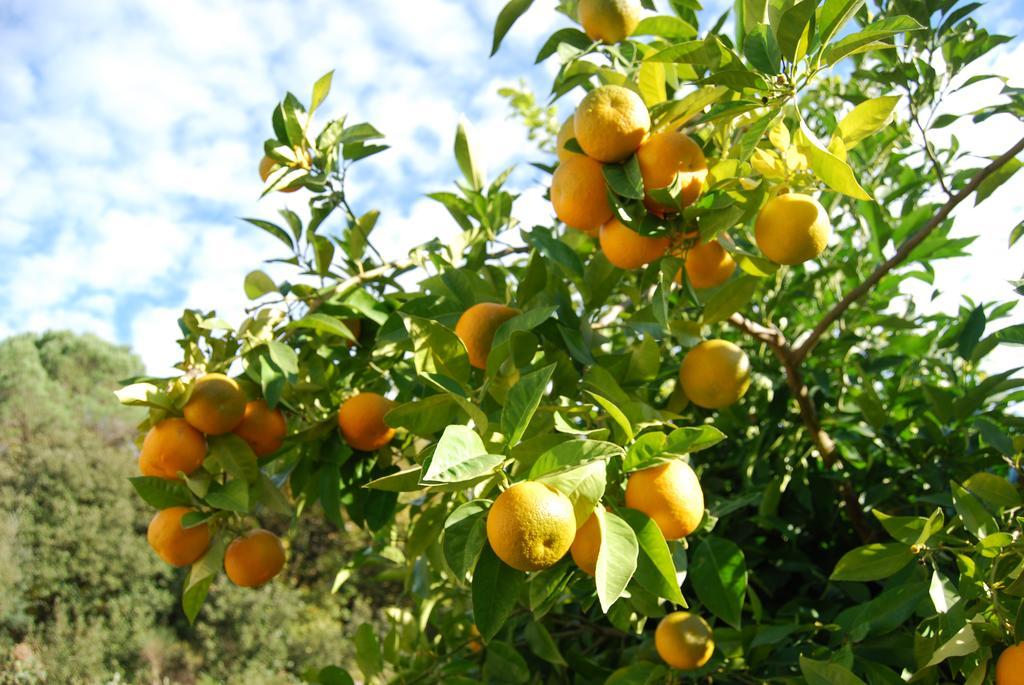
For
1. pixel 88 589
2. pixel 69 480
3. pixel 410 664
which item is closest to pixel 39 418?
→ pixel 69 480

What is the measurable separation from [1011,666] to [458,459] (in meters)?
0.47

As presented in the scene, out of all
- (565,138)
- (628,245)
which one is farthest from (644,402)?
(565,138)

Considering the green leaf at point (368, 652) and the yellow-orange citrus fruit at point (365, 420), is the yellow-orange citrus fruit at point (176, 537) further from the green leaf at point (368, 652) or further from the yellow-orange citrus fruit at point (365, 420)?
the green leaf at point (368, 652)

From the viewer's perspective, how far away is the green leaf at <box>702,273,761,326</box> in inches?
34.2

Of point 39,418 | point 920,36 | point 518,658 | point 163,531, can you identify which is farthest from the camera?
point 39,418

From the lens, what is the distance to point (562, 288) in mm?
903

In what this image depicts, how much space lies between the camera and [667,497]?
0.62m

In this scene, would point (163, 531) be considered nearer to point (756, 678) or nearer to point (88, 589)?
point (756, 678)

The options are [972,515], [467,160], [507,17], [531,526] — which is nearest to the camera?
[531,526]

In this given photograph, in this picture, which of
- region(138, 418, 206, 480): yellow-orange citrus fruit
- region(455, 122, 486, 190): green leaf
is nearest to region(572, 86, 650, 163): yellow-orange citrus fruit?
region(455, 122, 486, 190): green leaf

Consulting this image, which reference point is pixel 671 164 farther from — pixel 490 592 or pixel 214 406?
pixel 214 406

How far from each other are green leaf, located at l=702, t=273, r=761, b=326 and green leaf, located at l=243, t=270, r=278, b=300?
68cm

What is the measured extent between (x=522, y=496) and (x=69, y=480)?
912 cm

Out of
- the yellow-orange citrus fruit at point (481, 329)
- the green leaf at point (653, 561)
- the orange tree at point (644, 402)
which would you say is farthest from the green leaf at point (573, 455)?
the yellow-orange citrus fruit at point (481, 329)
